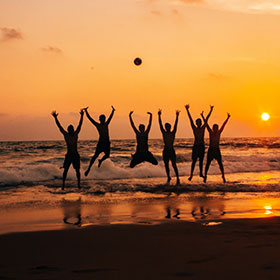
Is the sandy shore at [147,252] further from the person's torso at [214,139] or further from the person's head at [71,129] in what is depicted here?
the person's torso at [214,139]

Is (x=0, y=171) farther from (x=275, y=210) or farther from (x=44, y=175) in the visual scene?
(x=275, y=210)

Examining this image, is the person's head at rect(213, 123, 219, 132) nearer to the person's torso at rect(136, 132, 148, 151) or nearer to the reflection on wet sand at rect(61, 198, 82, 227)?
the person's torso at rect(136, 132, 148, 151)

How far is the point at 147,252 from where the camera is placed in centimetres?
699

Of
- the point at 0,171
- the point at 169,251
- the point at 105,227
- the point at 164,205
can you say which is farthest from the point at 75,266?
the point at 0,171

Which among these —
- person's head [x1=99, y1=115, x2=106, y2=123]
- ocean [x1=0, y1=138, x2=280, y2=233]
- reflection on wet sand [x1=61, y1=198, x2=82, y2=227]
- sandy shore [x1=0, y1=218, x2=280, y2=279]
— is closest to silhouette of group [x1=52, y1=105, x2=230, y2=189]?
person's head [x1=99, y1=115, x2=106, y2=123]

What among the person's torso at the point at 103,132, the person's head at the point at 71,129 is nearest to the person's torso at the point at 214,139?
the person's torso at the point at 103,132

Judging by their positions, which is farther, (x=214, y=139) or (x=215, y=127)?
(x=214, y=139)

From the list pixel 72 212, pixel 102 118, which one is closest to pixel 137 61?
pixel 102 118

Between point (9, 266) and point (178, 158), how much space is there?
38.2 metres

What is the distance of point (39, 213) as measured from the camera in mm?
11297

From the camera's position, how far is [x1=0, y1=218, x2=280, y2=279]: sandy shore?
6.01m

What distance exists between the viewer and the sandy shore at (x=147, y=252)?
601 cm

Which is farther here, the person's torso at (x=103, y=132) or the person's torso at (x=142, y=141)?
the person's torso at (x=142, y=141)

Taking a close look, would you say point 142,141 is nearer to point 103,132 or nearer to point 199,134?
point 103,132
